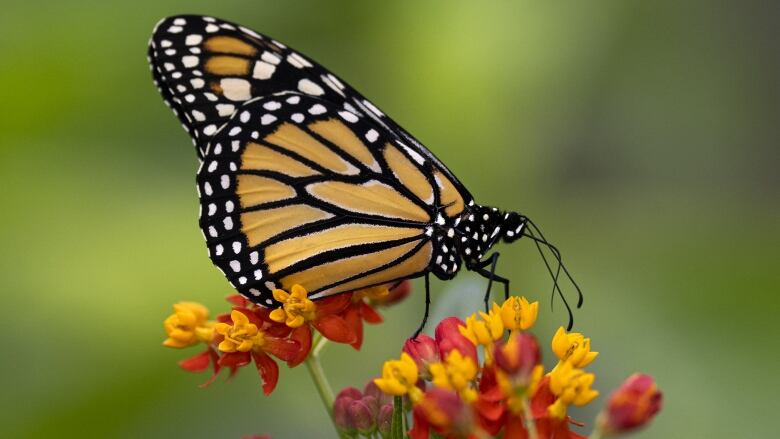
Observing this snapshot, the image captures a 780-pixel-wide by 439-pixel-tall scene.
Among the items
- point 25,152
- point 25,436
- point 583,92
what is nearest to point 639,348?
point 583,92

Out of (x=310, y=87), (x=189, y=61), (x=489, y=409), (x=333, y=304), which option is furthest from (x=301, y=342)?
(x=189, y=61)

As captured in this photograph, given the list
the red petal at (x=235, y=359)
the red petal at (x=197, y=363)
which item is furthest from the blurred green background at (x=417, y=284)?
the red petal at (x=235, y=359)

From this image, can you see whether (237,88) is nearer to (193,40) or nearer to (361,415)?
(193,40)

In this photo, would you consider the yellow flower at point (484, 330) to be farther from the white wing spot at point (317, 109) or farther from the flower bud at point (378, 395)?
the white wing spot at point (317, 109)

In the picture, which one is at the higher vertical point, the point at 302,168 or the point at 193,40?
the point at 193,40

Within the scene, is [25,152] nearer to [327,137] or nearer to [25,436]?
[25,436]

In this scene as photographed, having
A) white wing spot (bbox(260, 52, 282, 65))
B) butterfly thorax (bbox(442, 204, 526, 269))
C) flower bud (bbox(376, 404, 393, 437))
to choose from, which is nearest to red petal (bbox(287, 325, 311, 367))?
flower bud (bbox(376, 404, 393, 437))
